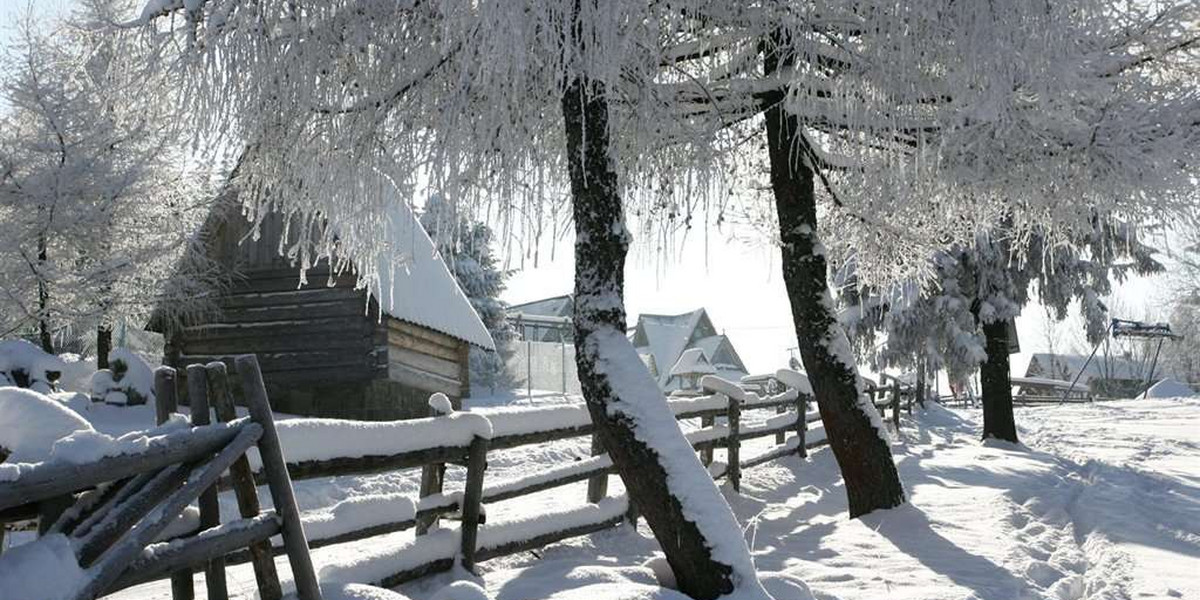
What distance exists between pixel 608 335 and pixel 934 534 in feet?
13.1

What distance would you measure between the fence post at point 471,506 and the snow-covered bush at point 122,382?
38.7 ft

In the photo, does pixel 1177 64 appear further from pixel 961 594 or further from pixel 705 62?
pixel 961 594

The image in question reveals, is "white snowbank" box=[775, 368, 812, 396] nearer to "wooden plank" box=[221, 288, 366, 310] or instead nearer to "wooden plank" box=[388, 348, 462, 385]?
"wooden plank" box=[388, 348, 462, 385]

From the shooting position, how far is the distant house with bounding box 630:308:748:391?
180 feet

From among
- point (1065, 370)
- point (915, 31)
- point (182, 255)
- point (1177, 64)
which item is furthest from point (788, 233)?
point (1065, 370)

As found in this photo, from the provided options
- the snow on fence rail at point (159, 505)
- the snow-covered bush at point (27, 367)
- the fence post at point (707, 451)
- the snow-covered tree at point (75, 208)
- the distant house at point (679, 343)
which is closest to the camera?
the snow on fence rail at point (159, 505)

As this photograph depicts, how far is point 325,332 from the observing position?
58.1 ft

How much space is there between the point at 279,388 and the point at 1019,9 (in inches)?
600

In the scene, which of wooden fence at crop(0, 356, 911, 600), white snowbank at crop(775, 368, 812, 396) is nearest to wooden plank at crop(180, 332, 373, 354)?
white snowbank at crop(775, 368, 812, 396)

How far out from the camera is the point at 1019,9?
5445 mm

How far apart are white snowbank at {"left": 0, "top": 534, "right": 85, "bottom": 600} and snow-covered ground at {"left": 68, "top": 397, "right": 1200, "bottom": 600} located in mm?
1990

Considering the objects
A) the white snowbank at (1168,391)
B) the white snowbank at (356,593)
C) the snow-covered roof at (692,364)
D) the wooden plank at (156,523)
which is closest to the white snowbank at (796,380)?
the white snowbank at (356,593)

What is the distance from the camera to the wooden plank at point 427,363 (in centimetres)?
1820

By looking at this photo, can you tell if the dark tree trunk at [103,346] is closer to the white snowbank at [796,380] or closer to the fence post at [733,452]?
the white snowbank at [796,380]
